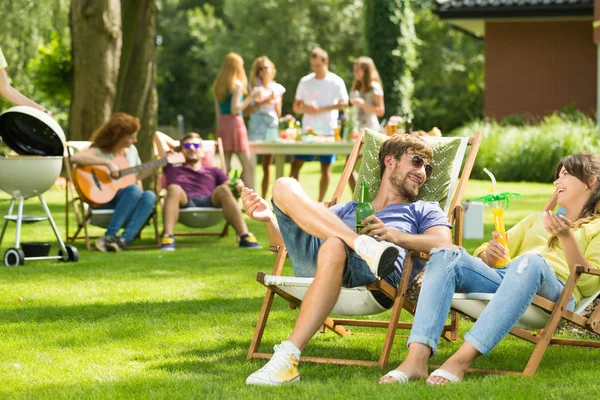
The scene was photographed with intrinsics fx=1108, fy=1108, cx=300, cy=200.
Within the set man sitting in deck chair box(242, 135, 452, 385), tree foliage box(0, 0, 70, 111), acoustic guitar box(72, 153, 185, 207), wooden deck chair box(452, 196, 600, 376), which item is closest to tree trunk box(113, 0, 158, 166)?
acoustic guitar box(72, 153, 185, 207)

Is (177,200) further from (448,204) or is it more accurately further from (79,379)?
(79,379)

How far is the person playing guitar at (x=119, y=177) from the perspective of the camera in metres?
8.86

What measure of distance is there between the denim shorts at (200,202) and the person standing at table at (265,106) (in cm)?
276

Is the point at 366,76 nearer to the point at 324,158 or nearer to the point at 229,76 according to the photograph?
the point at 324,158

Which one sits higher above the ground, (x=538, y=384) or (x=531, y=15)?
(x=531, y=15)

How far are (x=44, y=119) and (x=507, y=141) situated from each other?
1149 cm

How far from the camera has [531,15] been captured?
20984 mm

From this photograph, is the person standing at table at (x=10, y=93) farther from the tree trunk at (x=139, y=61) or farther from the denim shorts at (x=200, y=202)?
the tree trunk at (x=139, y=61)

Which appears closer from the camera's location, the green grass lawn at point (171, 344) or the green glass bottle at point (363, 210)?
the green grass lawn at point (171, 344)

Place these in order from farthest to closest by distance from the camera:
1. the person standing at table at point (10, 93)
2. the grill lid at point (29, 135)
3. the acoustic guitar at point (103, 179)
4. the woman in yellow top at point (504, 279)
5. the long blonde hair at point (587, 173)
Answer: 1. the acoustic guitar at point (103, 179)
2. the grill lid at point (29, 135)
3. the person standing at table at point (10, 93)
4. the long blonde hair at point (587, 173)
5. the woman in yellow top at point (504, 279)

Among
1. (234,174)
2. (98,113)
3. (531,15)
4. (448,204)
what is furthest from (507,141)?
(448,204)

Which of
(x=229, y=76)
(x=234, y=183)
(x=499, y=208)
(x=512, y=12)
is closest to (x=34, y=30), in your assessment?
(x=512, y=12)

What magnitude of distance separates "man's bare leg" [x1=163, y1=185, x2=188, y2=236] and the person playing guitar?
0.44ft

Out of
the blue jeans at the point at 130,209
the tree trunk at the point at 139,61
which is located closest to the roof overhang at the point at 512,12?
the tree trunk at the point at 139,61
